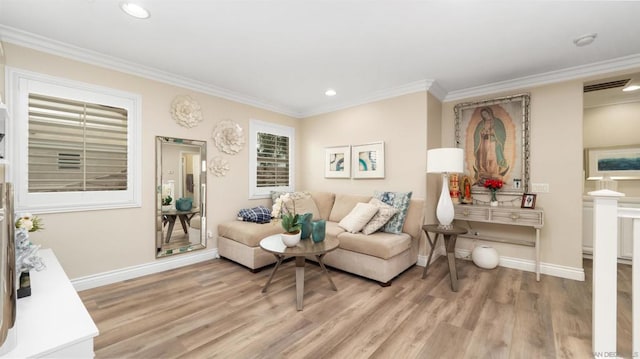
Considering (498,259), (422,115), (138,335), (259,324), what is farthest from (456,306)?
(138,335)

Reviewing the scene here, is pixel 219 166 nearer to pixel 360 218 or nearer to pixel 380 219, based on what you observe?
pixel 360 218

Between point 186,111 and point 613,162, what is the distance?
20.5 ft

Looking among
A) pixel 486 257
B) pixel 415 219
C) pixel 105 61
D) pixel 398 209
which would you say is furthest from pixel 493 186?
pixel 105 61

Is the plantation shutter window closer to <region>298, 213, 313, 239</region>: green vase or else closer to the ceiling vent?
<region>298, 213, 313, 239</region>: green vase

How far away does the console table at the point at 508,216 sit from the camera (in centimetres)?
304

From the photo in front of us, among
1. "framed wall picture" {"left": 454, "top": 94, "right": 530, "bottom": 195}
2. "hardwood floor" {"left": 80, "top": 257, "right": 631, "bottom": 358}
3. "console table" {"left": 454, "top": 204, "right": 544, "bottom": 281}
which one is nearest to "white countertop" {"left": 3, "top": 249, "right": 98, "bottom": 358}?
"hardwood floor" {"left": 80, "top": 257, "right": 631, "bottom": 358}

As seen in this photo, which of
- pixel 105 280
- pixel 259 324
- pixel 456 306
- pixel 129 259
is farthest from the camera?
pixel 129 259

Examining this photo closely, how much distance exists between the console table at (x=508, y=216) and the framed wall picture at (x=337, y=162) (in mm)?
1734

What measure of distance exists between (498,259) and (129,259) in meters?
4.58

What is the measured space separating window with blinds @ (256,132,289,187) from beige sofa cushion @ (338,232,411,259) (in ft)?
6.10

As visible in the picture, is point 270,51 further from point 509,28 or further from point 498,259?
point 498,259

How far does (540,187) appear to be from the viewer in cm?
330

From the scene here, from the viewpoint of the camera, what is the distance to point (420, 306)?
7.95ft

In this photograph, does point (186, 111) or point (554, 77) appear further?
point (186, 111)
